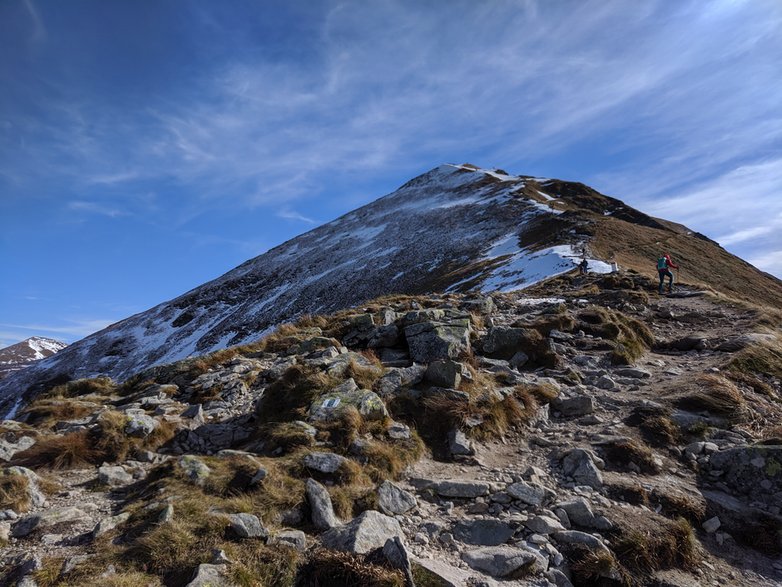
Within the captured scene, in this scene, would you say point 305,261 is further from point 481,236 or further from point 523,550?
point 523,550

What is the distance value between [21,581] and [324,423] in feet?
13.3

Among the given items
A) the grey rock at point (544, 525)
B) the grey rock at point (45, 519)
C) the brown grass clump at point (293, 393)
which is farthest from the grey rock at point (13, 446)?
the grey rock at point (544, 525)

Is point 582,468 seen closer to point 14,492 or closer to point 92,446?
point 14,492

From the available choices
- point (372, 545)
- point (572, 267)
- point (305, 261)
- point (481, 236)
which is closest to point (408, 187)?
point (305, 261)

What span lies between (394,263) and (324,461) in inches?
2084

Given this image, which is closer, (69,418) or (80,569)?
(80,569)

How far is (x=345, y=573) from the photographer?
4.44 m

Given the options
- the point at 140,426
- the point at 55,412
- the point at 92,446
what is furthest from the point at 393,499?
the point at 55,412

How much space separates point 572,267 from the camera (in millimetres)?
29250

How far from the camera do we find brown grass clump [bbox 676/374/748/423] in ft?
27.3

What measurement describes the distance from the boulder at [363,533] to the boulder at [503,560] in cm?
87

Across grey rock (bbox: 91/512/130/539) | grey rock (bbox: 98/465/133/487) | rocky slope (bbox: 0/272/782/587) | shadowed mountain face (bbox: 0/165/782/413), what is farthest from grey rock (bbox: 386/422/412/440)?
shadowed mountain face (bbox: 0/165/782/413)

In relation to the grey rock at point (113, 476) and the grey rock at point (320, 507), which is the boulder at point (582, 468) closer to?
the grey rock at point (320, 507)

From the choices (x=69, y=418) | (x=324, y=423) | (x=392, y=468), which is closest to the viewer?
(x=392, y=468)
